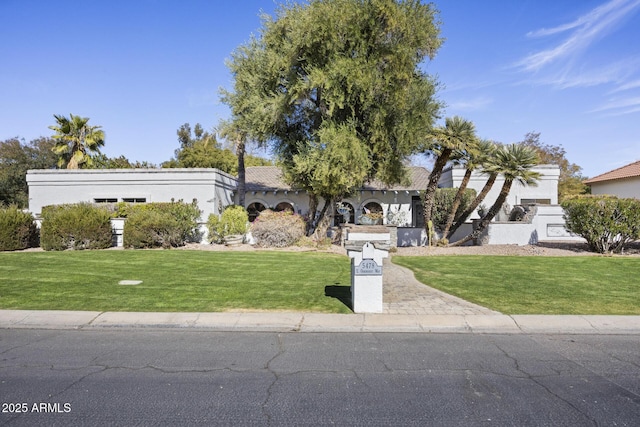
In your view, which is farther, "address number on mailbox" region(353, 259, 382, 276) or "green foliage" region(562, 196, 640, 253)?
"green foliage" region(562, 196, 640, 253)

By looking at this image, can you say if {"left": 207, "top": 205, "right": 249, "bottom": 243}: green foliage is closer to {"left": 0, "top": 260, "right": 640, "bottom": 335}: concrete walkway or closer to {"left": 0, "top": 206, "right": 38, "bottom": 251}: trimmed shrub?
{"left": 0, "top": 206, "right": 38, "bottom": 251}: trimmed shrub

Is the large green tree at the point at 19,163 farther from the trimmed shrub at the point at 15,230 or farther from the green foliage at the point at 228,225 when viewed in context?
the green foliage at the point at 228,225

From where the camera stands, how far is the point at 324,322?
7383 millimetres

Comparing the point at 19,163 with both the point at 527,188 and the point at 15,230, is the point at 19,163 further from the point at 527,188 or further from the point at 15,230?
the point at 527,188

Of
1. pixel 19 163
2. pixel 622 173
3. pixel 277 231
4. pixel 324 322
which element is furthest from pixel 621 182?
pixel 19 163

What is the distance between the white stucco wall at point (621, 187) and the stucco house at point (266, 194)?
10.2m

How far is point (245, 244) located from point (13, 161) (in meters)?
37.5

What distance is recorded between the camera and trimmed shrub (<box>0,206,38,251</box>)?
18312mm

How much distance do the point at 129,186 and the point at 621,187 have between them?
120ft

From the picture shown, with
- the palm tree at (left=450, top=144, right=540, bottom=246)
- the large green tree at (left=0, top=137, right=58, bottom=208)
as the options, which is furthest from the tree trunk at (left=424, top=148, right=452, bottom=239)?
the large green tree at (left=0, top=137, right=58, bottom=208)

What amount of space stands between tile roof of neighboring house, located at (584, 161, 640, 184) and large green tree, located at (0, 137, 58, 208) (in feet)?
165

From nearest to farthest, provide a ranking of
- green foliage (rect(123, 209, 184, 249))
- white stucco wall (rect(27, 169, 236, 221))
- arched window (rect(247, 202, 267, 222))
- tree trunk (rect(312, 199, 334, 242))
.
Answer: green foliage (rect(123, 209, 184, 249))
tree trunk (rect(312, 199, 334, 242))
white stucco wall (rect(27, 169, 236, 221))
arched window (rect(247, 202, 267, 222))

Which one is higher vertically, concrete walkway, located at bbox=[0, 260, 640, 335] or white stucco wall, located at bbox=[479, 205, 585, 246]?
white stucco wall, located at bbox=[479, 205, 585, 246]

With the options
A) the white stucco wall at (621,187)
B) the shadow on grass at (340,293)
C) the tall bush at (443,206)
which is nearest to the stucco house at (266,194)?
the tall bush at (443,206)
